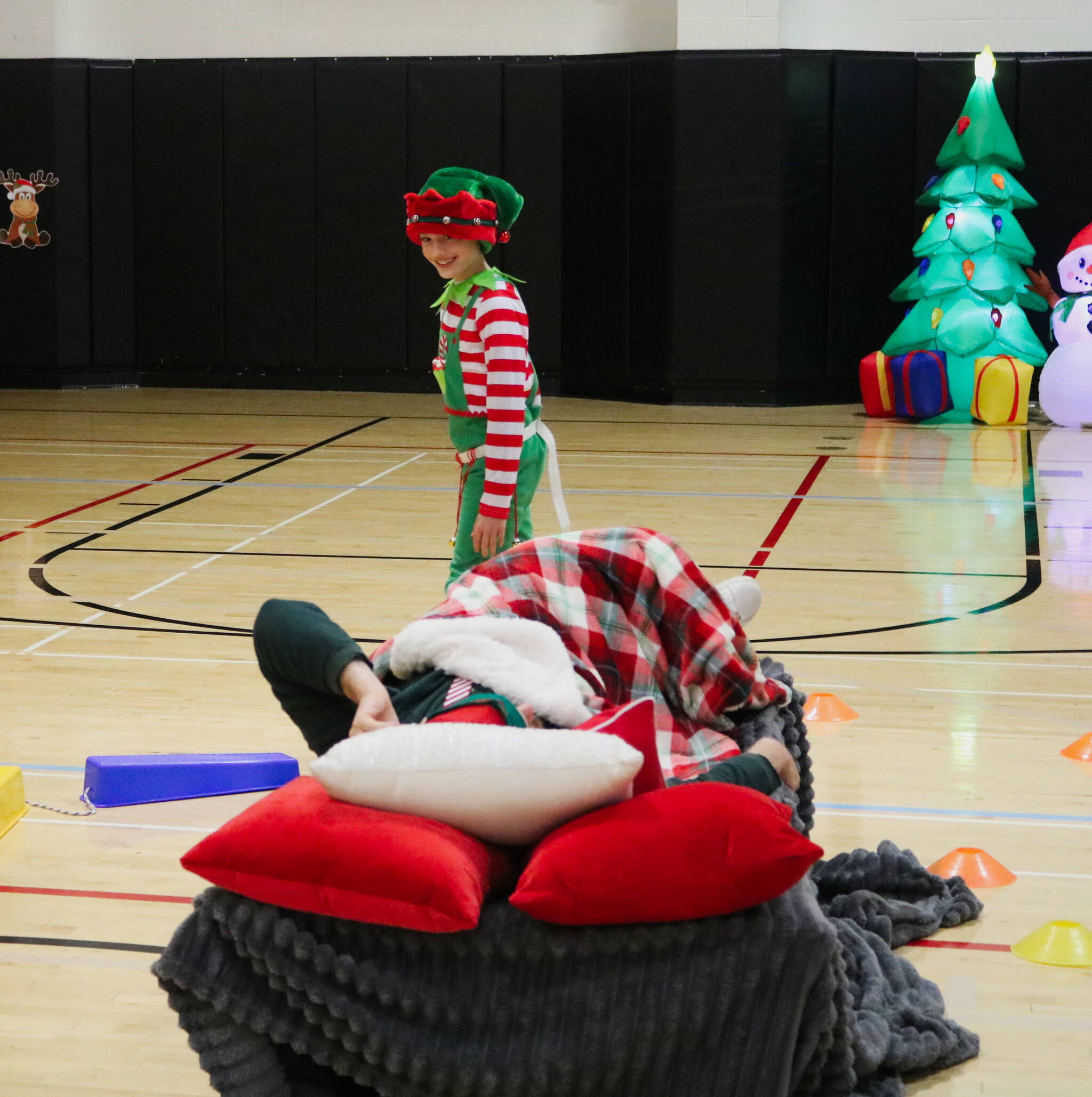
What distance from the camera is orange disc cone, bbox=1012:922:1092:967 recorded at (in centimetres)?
250

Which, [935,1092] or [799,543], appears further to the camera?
[799,543]

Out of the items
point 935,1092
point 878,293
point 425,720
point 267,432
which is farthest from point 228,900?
point 878,293

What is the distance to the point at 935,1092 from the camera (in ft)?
7.01

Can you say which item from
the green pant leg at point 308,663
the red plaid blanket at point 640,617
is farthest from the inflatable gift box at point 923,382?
the green pant leg at point 308,663

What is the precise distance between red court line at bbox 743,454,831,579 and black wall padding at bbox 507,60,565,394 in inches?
130

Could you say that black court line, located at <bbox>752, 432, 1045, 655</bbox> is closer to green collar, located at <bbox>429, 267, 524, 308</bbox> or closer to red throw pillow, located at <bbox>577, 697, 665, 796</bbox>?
green collar, located at <bbox>429, 267, 524, 308</bbox>

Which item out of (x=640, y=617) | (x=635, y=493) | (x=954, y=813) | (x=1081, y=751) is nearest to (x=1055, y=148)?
(x=635, y=493)

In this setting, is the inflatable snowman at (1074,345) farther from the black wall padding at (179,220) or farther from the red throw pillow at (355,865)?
the red throw pillow at (355,865)

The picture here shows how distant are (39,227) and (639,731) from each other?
10236 mm

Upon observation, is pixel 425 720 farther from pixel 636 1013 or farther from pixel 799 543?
pixel 799 543

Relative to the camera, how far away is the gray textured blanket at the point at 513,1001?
1.85 meters

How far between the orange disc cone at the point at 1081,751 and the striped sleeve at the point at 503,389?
51.3 inches

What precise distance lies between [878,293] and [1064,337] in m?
1.73

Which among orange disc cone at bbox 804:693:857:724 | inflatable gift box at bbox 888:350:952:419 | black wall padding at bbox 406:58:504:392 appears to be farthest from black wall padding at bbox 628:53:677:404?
orange disc cone at bbox 804:693:857:724
